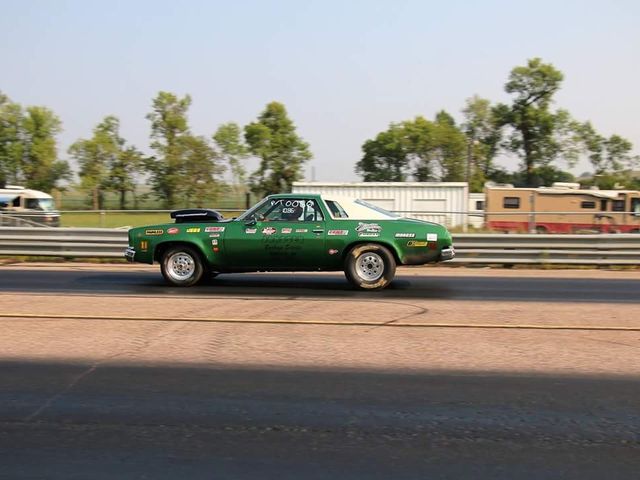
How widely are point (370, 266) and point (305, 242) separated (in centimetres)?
109

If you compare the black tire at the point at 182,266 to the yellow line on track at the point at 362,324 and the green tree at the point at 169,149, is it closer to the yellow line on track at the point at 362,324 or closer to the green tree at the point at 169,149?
the yellow line on track at the point at 362,324

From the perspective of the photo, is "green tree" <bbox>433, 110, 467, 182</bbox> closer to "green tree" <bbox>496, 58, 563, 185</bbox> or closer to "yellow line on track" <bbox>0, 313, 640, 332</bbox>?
"green tree" <bbox>496, 58, 563, 185</bbox>

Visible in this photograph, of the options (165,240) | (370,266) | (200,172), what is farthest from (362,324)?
(200,172)

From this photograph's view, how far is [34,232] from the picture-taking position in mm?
17094

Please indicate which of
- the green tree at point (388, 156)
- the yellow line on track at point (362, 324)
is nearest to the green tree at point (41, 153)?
the green tree at point (388, 156)

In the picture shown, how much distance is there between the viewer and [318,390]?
5.43 metres

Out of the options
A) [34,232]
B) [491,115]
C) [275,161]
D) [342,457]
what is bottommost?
[342,457]

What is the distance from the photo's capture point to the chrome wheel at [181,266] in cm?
1155

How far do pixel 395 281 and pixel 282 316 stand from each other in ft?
14.3

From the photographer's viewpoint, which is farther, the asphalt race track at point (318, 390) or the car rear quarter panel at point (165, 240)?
the car rear quarter panel at point (165, 240)

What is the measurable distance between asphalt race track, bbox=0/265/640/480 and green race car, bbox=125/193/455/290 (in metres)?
1.32

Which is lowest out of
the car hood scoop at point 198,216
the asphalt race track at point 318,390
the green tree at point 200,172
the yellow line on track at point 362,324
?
the asphalt race track at point 318,390

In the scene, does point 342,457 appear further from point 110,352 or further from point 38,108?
point 38,108

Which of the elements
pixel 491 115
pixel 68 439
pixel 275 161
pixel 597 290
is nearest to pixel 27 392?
pixel 68 439
